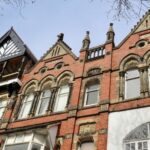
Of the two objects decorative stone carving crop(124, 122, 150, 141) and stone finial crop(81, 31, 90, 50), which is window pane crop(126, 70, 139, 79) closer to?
decorative stone carving crop(124, 122, 150, 141)

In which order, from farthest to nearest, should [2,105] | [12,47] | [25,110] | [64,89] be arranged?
[12,47]
[2,105]
[25,110]
[64,89]

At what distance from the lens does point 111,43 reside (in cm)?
2333

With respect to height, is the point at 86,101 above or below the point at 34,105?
below

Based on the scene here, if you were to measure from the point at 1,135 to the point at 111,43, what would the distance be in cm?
1001

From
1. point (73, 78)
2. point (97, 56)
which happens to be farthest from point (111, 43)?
point (73, 78)

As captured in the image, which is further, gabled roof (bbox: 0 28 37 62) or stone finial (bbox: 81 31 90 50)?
gabled roof (bbox: 0 28 37 62)

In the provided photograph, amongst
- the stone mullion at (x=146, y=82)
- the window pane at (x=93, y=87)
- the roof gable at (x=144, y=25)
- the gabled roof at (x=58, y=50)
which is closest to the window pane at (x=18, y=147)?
the window pane at (x=93, y=87)

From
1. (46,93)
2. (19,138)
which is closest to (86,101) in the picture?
(46,93)

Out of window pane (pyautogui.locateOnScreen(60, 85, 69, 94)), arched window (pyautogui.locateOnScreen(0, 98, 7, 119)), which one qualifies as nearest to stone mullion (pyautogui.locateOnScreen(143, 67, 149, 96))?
window pane (pyautogui.locateOnScreen(60, 85, 69, 94))

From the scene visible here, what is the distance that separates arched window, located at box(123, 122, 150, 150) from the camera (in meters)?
16.6

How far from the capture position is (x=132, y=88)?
792 inches

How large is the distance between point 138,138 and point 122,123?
4.52 ft

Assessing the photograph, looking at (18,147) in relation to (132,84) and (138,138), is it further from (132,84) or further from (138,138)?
→ (132,84)

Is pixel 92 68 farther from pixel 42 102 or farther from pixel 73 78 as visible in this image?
pixel 42 102
